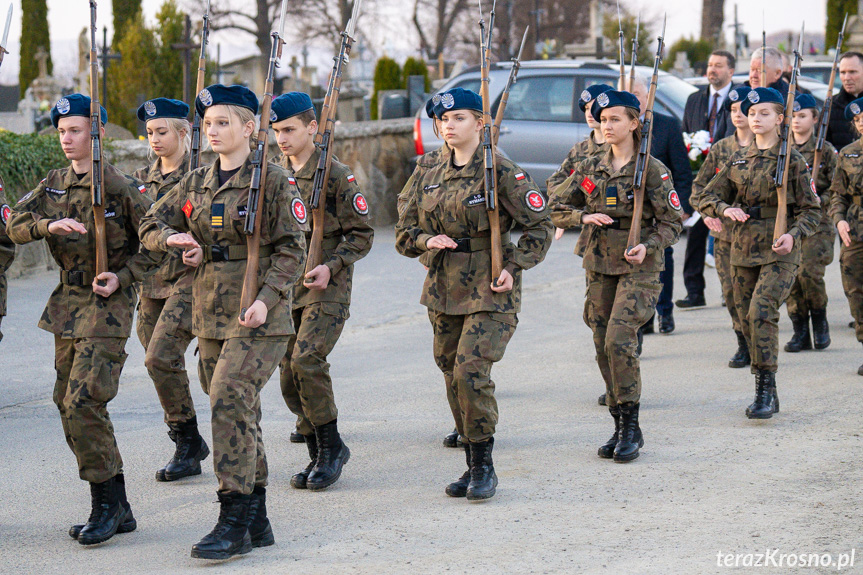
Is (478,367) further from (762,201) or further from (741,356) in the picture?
(741,356)

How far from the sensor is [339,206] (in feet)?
18.6

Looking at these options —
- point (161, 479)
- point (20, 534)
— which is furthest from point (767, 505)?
point (20, 534)

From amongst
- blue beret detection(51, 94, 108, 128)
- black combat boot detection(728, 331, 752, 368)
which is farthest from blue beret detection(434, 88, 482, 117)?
black combat boot detection(728, 331, 752, 368)

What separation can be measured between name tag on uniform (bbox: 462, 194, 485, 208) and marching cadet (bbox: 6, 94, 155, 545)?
1.46 meters

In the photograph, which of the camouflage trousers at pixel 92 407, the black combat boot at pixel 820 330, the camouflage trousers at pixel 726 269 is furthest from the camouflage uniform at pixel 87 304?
the black combat boot at pixel 820 330

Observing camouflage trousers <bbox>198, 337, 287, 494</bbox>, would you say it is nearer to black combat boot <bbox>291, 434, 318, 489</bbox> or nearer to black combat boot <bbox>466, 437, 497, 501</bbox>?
black combat boot <bbox>291, 434, 318, 489</bbox>

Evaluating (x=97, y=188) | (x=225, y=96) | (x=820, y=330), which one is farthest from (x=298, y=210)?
(x=820, y=330)

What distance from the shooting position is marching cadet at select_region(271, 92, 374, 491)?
553 centimetres

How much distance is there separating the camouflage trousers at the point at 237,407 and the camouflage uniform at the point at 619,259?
2123 mm

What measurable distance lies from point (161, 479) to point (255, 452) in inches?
53.8

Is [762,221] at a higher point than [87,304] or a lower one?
higher

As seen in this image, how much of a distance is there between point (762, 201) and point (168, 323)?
379 centimetres

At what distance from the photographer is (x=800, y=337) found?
8555 millimetres

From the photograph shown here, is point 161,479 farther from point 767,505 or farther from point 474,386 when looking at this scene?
point 767,505
